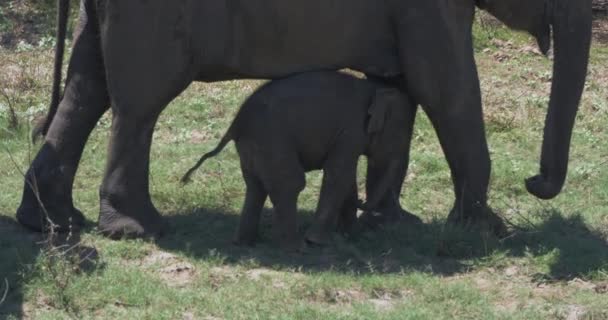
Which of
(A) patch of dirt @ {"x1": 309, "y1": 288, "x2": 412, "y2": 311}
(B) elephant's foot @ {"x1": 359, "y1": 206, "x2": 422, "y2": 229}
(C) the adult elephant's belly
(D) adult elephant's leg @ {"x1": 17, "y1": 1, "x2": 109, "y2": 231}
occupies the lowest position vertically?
(A) patch of dirt @ {"x1": 309, "y1": 288, "x2": 412, "y2": 311}

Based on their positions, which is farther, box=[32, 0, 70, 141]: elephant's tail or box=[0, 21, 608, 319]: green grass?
box=[32, 0, 70, 141]: elephant's tail

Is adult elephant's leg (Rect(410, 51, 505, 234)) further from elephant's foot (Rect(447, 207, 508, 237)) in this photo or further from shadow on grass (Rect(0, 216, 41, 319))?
shadow on grass (Rect(0, 216, 41, 319))

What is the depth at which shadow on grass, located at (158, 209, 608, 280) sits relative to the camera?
6.98m

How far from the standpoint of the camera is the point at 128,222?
24.0ft

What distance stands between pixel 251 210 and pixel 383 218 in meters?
0.89

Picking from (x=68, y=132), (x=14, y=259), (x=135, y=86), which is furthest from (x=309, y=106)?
(x=14, y=259)

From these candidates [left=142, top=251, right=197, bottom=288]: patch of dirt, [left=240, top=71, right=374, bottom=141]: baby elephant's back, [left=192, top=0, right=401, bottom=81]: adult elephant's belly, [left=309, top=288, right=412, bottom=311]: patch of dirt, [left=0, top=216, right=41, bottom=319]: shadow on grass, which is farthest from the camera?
[left=192, top=0, right=401, bottom=81]: adult elephant's belly

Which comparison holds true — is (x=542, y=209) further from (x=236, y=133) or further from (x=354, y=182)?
(x=236, y=133)

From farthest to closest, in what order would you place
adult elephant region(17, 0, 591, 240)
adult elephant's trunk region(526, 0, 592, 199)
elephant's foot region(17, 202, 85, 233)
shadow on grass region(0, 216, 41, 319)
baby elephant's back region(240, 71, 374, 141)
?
elephant's foot region(17, 202, 85, 233), adult elephant's trunk region(526, 0, 592, 199), adult elephant region(17, 0, 591, 240), baby elephant's back region(240, 71, 374, 141), shadow on grass region(0, 216, 41, 319)

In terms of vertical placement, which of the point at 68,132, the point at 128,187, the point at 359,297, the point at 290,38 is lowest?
the point at 359,297

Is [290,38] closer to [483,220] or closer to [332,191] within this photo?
[332,191]

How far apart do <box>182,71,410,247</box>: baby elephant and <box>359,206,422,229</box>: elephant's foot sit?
0.29 meters

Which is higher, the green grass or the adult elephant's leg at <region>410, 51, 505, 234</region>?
the adult elephant's leg at <region>410, 51, 505, 234</region>

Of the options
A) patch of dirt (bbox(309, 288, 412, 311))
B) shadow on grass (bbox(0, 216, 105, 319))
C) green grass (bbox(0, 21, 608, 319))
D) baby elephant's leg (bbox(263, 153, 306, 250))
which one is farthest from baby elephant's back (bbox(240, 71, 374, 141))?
shadow on grass (bbox(0, 216, 105, 319))
